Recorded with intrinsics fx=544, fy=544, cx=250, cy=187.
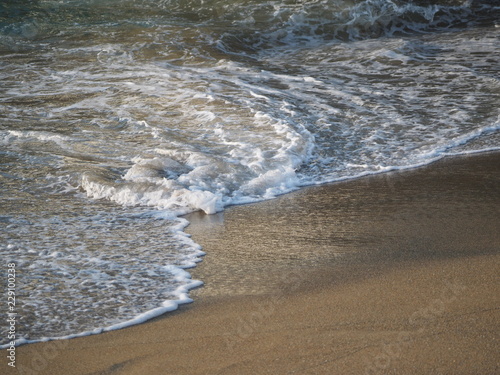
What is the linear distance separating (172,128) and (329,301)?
4.55 m

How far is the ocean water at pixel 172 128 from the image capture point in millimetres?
3711

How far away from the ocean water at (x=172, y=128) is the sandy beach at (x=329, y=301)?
241 millimetres

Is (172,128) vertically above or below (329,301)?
above

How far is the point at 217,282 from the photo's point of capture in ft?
11.5

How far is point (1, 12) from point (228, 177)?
1350 centimetres

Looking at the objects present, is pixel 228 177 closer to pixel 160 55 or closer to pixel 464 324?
pixel 464 324

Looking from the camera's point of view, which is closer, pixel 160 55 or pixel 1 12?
pixel 160 55

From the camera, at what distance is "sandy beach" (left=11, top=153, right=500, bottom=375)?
2562 millimetres

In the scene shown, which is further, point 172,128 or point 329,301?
point 172,128

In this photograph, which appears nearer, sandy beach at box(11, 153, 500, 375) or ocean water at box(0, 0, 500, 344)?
sandy beach at box(11, 153, 500, 375)

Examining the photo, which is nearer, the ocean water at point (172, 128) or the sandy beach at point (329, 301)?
the sandy beach at point (329, 301)

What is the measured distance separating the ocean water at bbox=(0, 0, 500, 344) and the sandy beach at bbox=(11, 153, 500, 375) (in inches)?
9.5

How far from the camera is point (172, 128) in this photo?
7.17m

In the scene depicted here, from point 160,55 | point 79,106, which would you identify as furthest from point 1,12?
point 79,106
